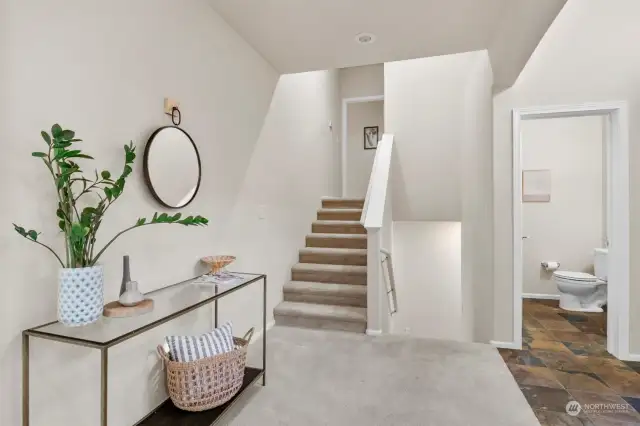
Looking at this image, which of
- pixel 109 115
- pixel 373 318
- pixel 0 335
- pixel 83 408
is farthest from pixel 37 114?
pixel 373 318

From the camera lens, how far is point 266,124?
3.20 metres

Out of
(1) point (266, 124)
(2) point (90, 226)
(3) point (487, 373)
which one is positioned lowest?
(3) point (487, 373)

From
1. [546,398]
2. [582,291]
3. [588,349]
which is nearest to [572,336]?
[588,349]

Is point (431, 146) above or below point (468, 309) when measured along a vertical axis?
above

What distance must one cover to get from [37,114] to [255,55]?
1920 mm

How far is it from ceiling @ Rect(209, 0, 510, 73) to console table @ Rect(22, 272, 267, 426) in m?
1.73

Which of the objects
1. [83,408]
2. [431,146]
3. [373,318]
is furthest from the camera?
[431,146]

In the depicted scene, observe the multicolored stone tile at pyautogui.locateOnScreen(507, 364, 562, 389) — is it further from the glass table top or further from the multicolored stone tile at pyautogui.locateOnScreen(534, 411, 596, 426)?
the glass table top

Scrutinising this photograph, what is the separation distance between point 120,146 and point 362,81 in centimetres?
548

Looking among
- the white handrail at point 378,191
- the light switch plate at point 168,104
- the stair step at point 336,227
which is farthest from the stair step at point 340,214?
the light switch plate at point 168,104

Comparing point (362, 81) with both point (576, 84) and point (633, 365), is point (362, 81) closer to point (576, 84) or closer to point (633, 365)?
point (576, 84)

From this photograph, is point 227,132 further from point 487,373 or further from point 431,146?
point 431,146

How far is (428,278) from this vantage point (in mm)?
5328

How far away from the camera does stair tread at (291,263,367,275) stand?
3648 mm
